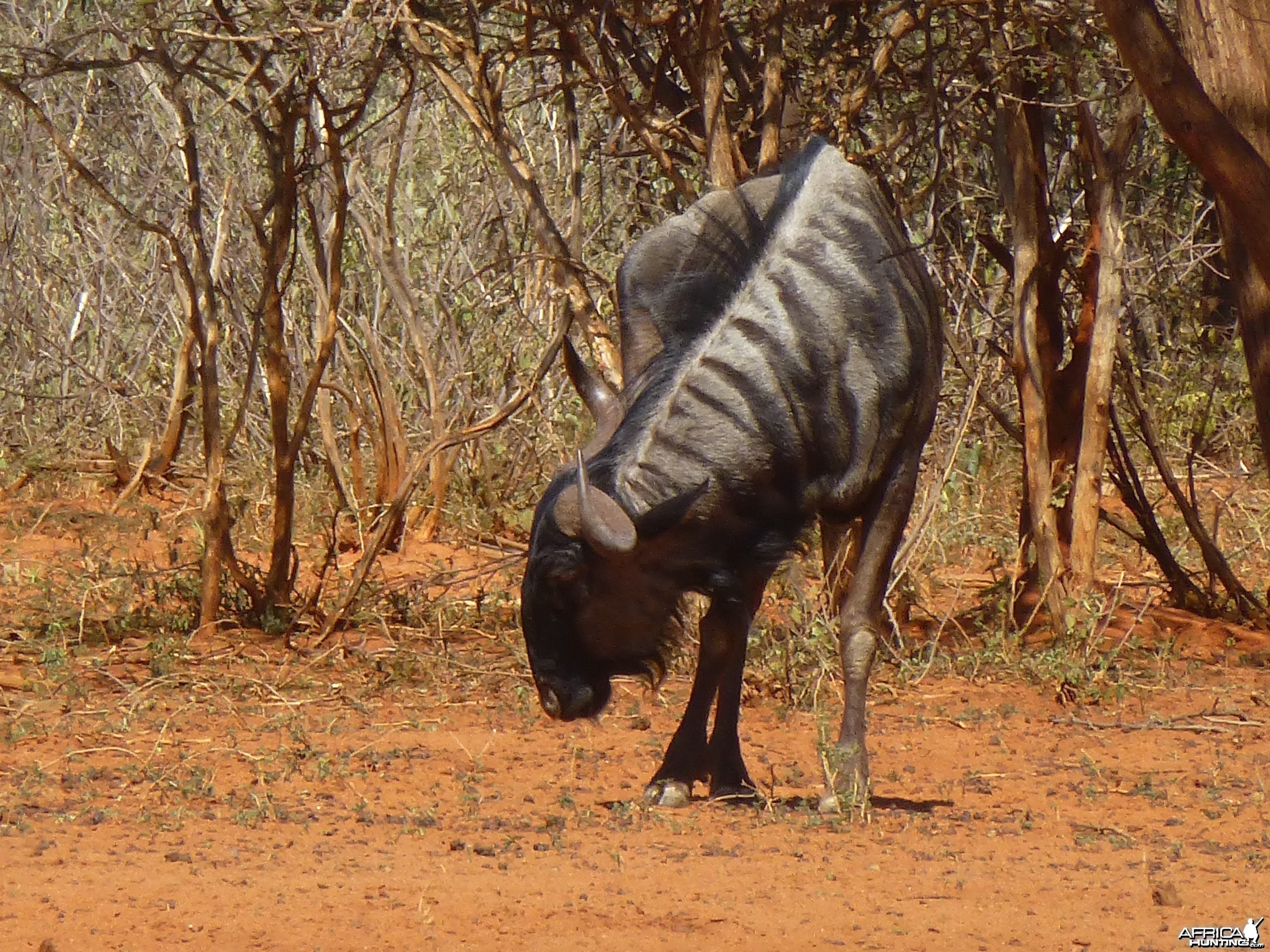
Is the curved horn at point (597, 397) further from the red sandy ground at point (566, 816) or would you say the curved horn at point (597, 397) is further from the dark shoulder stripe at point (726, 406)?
the red sandy ground at point (566, 816)

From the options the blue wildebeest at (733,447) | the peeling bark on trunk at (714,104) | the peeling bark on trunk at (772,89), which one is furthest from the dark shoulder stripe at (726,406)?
the peeling bark on trunk at (772,89)

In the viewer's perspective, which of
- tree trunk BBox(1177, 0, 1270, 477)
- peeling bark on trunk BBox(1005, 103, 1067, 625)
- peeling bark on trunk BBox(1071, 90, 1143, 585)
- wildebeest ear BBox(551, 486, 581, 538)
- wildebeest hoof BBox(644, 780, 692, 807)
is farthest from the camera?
peeling bark on trunk BBox(1005, 103, 1067, 625)

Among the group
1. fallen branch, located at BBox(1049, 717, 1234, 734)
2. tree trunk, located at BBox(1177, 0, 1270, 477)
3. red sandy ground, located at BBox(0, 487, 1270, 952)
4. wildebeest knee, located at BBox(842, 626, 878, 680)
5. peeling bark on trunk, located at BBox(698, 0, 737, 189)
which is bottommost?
red sandy ground, located at BBox(0, 487, 1270, 952)

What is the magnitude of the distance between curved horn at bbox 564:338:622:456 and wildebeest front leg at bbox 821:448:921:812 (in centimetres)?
74

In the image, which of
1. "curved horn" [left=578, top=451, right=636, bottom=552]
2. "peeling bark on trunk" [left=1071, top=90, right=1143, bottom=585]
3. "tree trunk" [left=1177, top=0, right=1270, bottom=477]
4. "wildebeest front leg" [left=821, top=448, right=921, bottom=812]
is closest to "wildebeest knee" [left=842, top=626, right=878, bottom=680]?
"wildebeest front leg" [left=821, top=448, right=921, bottom=812]

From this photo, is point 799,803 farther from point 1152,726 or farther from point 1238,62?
point 1238,62

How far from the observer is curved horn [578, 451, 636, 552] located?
464cm

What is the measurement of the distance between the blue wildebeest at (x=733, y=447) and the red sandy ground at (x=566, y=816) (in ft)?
1.35

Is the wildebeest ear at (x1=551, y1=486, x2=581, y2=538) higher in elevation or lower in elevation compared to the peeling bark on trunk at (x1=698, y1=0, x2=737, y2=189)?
lower

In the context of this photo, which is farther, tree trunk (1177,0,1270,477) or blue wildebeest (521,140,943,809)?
blue wildebeest (521,140,943,809)

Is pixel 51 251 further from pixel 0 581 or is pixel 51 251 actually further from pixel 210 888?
pixel 210 888

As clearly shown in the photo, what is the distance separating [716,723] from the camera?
17.6ft

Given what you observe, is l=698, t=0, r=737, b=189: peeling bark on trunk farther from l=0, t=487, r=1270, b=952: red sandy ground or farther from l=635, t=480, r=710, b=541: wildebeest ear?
l=0, t=487, r=1270, b=952: red sandy ground

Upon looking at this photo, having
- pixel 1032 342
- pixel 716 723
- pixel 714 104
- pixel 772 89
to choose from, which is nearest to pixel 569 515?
pixel 716 723
